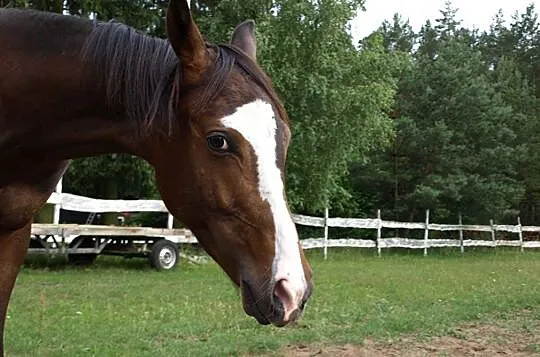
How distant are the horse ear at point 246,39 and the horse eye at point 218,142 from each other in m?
0.54

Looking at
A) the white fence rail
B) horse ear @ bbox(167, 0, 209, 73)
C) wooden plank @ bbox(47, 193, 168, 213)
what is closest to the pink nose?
horse ear @ bbox(167, 0, 209, 73)

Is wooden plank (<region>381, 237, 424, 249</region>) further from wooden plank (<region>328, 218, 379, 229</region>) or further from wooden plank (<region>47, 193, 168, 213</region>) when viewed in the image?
wooden plank (<region>47, 193, 168, 213</region>)

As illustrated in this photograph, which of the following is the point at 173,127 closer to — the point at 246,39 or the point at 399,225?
the point at 246,39

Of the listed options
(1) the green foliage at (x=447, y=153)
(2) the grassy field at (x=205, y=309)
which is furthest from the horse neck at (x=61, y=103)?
(1) the green foliage at (x=447, y=153)

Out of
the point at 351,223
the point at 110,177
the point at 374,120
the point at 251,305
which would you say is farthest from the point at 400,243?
the point at 251,305

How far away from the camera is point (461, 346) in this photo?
5824 millimetres

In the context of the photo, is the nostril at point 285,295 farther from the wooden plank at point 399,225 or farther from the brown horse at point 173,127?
the wooden plank at point 399,225

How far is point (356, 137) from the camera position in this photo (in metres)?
19.4

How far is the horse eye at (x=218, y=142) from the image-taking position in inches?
77.2

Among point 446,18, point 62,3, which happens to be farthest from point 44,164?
point 446,18

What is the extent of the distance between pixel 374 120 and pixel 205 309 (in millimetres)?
12914

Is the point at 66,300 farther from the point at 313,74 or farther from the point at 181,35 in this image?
the point at 313,74

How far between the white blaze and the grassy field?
347 cm

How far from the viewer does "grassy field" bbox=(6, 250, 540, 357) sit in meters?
5.47
